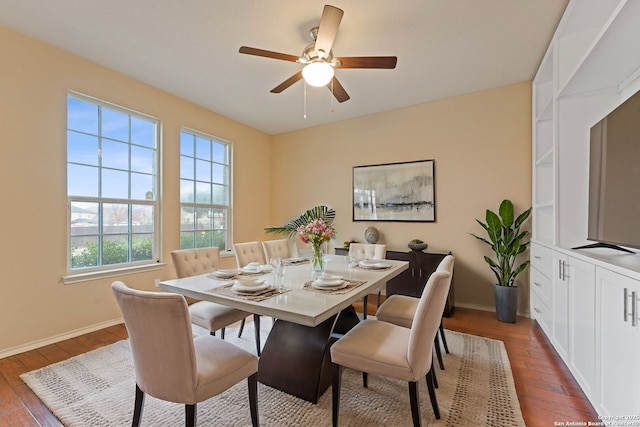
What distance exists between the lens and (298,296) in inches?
66.2

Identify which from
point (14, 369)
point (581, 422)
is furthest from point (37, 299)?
point (581, 422)

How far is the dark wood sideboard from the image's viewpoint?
354cm

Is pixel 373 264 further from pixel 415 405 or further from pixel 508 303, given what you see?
pixel 508 303

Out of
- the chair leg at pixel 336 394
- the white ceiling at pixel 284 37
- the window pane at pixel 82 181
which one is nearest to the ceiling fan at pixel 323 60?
the white ceiling at pixel 284 37

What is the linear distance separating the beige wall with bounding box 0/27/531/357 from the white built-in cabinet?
769 mm

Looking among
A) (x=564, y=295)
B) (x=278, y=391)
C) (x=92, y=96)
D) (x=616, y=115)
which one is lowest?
(x=278, y=391)

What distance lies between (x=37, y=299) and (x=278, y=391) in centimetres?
242

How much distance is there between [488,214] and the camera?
134 inches

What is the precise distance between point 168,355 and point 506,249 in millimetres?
3483

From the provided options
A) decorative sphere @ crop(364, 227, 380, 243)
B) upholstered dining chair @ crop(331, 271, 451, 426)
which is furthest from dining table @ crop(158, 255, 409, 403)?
decorative sphere @ crop(364, 227, 380, 243)

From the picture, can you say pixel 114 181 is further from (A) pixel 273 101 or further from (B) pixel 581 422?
(B) pixel 581 422

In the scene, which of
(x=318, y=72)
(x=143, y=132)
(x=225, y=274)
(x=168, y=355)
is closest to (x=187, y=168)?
(x=143, y=132)

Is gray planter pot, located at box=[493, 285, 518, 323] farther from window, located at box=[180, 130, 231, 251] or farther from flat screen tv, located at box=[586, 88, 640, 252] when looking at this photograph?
window, located at box=[180, 130, 231, 251]

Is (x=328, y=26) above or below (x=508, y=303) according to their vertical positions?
above
